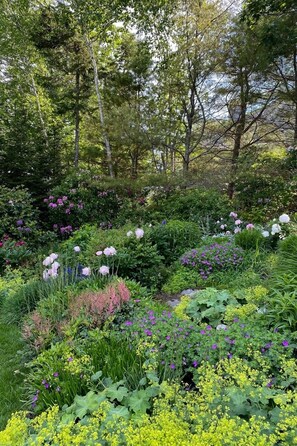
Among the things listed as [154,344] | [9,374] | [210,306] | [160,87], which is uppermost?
[160,87]

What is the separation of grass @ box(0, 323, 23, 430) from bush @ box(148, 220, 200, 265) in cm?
230

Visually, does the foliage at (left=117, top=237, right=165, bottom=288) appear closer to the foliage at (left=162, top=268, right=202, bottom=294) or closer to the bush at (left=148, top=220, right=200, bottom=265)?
the foliage at (left=162, top=268, right=202, bottom=294)

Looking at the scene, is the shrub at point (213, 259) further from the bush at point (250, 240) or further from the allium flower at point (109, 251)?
the allium flower at point (109, 251)

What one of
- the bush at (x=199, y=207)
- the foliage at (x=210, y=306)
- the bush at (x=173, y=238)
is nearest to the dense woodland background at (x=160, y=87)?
the bush at (x=199, y=207)

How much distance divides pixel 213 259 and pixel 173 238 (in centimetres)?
105

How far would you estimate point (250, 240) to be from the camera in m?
4.27

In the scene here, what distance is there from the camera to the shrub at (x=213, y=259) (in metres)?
3.84

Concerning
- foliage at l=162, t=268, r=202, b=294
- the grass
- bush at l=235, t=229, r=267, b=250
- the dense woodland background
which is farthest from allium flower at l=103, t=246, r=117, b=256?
the dense woodland background

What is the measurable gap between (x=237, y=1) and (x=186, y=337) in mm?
8465

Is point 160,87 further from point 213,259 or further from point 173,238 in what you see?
point 213,259

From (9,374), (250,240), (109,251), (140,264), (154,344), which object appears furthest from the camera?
(250,240)

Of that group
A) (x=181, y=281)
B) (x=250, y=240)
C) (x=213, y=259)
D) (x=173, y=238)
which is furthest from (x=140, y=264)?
(x=250, y=240)

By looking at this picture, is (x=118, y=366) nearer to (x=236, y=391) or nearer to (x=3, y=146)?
(x=236, y=391)

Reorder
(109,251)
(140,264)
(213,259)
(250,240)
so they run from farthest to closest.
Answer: (250,240) < (213,259) < (140,264) < (109,251)
